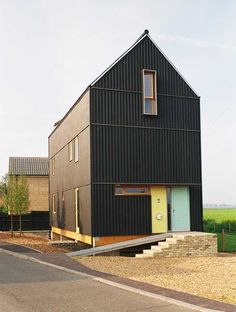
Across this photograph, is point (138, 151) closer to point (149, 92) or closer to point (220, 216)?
point (149, 92)

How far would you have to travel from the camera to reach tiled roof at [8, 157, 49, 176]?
4950 centimetres

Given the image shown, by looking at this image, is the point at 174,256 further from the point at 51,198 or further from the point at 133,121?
the point at 51,198

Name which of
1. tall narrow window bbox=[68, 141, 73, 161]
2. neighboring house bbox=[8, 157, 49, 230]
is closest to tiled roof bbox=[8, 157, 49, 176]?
neighboring house bbox=[8, 157, 49, 230]

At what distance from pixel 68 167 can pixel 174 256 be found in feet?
31.9

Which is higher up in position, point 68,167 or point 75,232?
point 68,167

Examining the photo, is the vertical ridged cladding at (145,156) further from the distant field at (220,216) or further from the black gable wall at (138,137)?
the distant field at (220,216)

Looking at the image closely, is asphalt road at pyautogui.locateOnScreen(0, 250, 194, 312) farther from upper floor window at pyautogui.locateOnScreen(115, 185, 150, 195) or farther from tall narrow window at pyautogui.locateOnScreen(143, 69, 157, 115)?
tall narrow window at pyautogui.locateOnScreen(143, 69, 157, 115)

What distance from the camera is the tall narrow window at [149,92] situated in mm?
21438

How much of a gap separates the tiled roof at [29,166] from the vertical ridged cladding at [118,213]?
29945 mm

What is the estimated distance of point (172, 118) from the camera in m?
21.9

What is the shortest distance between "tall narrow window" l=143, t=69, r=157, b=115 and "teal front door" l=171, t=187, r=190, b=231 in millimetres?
3820

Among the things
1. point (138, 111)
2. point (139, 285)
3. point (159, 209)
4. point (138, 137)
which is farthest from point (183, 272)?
point (138, 111)

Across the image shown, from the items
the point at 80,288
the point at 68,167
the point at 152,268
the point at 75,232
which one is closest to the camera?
the point at 80,288

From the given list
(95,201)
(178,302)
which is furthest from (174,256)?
(178,302)
